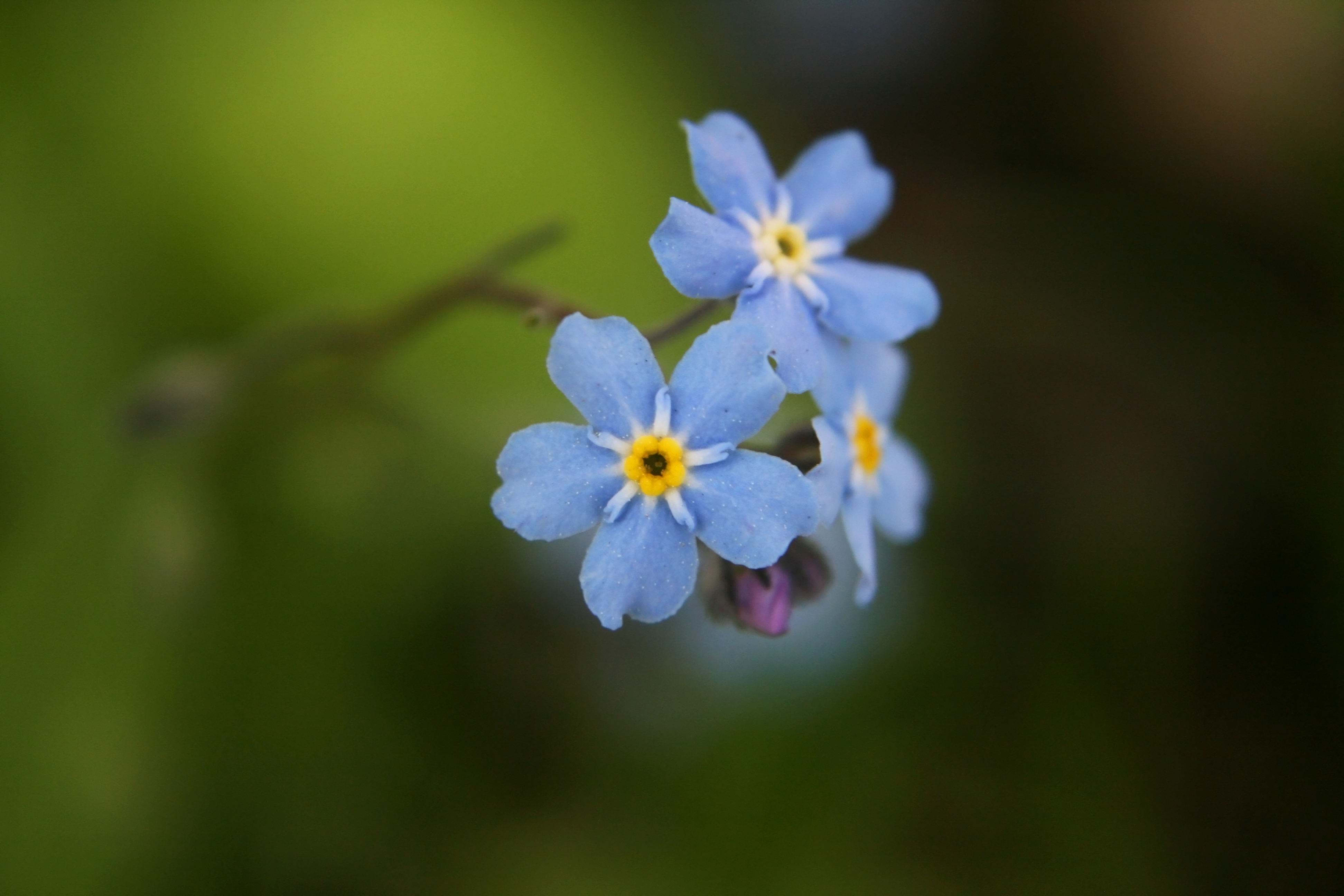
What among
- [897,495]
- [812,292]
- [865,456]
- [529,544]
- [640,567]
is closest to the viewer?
[640,567]

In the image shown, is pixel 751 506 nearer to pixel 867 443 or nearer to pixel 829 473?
pixel 829 473

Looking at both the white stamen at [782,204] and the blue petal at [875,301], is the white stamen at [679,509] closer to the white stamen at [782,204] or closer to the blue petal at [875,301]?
the blue petal at [875,301]

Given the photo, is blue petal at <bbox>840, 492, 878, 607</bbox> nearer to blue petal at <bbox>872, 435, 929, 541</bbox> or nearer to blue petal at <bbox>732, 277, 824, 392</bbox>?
blue petal at <bbox>872, 435, 929, 541</bbox>

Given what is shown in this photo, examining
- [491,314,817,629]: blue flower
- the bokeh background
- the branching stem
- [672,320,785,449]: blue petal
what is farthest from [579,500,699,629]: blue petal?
the bokeh background

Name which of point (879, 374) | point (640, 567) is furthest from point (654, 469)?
point (879, 374)

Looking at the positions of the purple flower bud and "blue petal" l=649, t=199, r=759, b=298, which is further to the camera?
the purple flower bud

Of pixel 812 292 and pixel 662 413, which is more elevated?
pixel 812 292

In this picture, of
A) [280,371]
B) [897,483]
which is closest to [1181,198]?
[897,483]
